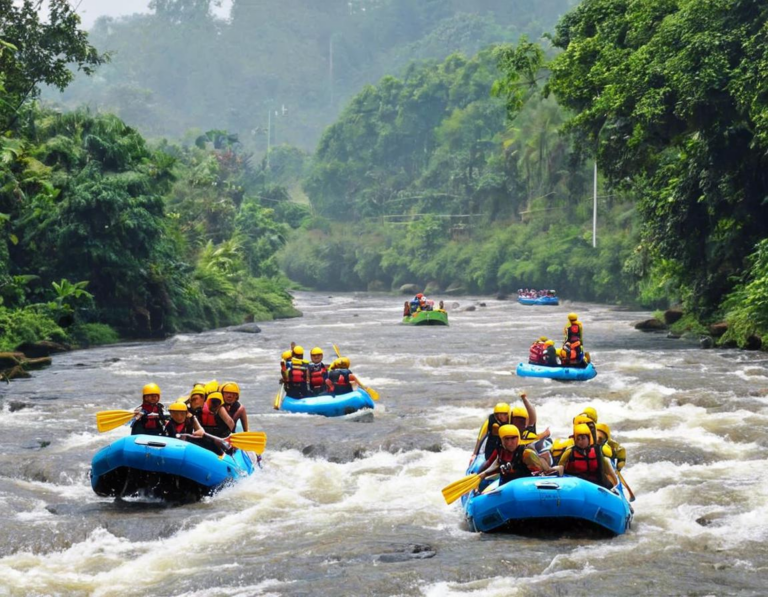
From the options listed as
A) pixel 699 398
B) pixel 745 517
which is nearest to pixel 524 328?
pixel 699 398

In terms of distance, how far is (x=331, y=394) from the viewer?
18094 mm

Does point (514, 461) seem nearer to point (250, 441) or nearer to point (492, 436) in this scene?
point (492, 436)

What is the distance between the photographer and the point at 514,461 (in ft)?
36.4

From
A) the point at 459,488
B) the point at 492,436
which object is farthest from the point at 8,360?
the point at 459,488

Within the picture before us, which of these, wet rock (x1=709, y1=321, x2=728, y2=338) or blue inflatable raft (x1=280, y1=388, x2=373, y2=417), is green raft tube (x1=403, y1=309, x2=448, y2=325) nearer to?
wet rock (x1=709, y1=321, x2=728, y2=338)

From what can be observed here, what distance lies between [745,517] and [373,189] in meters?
80.8

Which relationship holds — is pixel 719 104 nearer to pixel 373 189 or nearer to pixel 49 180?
pixel 49 180

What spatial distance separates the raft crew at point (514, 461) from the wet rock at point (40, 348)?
59.9 ft

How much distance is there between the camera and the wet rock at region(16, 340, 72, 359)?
88.6 ft

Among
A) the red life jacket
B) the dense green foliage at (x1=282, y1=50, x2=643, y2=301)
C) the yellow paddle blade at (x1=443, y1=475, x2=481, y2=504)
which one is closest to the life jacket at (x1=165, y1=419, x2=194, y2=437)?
the red life jacket

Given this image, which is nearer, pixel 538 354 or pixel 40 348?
pixel 538 354

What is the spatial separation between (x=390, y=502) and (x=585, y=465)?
8.16ft

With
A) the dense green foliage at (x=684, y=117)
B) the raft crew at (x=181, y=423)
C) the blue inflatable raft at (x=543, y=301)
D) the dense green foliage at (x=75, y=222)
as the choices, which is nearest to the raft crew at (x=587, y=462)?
the raft crew at (x=181, y=423)

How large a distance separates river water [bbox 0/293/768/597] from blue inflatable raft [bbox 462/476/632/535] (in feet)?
0.59
